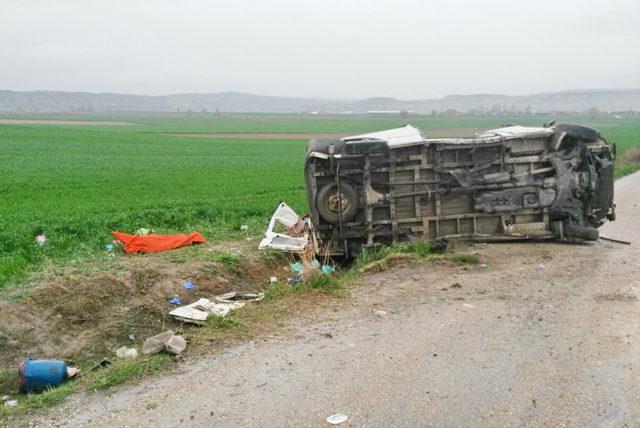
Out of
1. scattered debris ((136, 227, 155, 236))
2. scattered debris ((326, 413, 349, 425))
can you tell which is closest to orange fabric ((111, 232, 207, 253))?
scattered debris ((136, 227, 155, 236))

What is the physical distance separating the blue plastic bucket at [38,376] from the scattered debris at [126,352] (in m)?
0.80

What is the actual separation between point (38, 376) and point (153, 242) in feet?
18.9

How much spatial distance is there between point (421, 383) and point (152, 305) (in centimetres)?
472

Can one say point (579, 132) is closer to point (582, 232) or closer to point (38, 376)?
point (582, 232)

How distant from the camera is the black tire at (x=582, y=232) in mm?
12883

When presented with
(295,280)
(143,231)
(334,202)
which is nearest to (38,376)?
(295,280)

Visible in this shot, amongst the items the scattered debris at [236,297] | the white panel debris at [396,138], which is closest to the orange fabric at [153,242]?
the scattered debris at [236,297]

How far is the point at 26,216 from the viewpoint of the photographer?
16.0 m

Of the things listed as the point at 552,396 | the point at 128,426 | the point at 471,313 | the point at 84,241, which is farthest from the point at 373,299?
the point at 84,241

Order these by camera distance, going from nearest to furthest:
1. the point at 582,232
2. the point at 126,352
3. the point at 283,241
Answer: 1. the point at 126,352
2. the point at 582,232
3. the point at 283,241

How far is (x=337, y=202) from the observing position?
12.3 metres

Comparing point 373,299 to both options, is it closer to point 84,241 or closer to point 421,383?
point 421,383

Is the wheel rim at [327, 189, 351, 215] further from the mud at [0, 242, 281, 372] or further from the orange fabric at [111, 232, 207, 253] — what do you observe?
the orange fabric at [111, 232, 207, 253]

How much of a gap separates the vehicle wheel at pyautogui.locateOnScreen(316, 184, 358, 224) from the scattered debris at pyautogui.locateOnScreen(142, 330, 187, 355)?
527 centimetres
